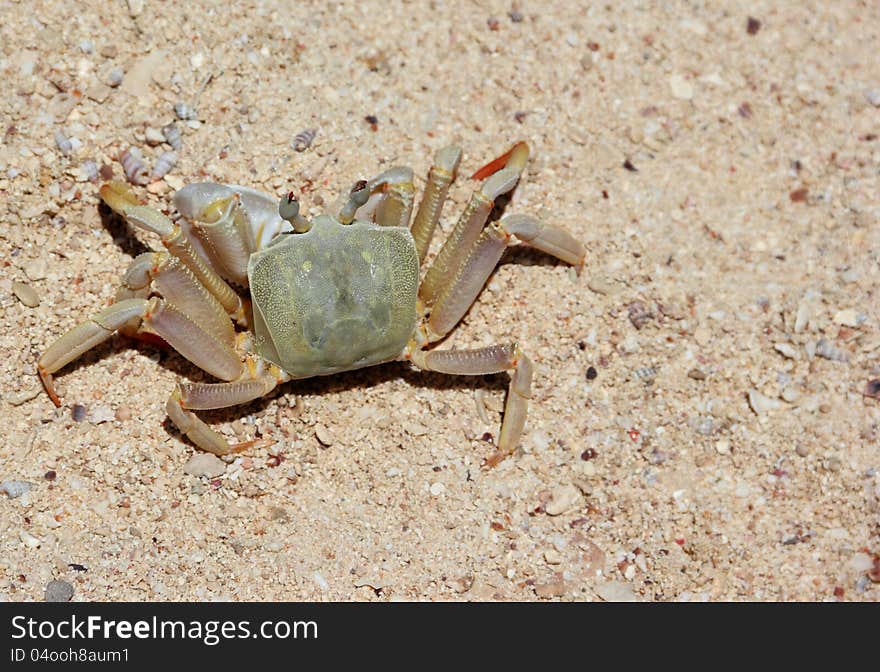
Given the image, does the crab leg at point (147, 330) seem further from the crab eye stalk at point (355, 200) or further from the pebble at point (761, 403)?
the pebble at point (761, 403)

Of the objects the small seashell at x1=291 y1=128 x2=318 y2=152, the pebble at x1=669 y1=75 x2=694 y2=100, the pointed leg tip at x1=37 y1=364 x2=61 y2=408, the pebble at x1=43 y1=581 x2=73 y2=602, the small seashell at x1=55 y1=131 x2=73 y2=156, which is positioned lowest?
the pebble at x1=43 y1=581 x2=73 y2=602

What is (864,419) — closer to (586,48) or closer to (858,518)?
(858,518)

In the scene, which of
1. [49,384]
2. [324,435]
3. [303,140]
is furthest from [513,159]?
[49,384]

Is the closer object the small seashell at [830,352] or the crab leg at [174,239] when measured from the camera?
the crab leg at [174,239]

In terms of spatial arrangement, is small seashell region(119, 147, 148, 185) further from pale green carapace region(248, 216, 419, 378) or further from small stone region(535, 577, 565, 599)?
small stone region(535, 577, 565, 599)

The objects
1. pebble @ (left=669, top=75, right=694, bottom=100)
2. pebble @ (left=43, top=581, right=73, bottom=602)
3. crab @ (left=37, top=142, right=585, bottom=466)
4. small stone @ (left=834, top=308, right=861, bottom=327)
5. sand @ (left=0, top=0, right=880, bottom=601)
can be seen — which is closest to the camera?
pebble @ (left=43, top=581, right=73, bottom=602)

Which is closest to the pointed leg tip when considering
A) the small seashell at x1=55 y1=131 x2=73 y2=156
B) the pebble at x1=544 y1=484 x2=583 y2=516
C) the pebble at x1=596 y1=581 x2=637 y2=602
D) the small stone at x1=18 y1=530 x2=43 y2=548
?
the small stone at x1=18 y1=530 x2=43 y2=548

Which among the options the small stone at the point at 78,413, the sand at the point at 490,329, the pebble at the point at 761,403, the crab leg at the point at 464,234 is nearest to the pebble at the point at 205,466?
the sand at the point at 490,329

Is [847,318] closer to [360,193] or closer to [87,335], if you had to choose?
[360,193]

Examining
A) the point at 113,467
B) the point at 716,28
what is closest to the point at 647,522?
the point at 113,467
